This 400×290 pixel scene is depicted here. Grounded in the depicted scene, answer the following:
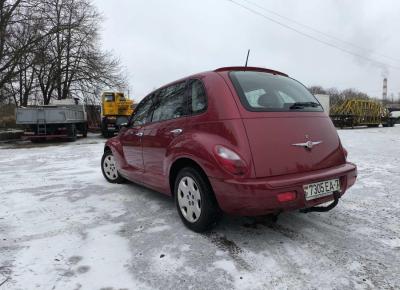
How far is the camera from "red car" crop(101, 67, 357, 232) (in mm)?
3170

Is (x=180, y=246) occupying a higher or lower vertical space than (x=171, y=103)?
lower

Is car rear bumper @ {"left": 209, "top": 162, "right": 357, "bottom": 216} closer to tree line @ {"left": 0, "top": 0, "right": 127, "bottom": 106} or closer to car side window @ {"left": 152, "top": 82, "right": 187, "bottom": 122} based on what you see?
car side window @ {"left": 152, "top": 82, "right": 187, "bottom": 122}

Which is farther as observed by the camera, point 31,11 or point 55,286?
point 31,11

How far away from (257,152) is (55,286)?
1955 millimetres

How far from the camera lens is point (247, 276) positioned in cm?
285

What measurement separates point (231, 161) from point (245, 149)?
16cm

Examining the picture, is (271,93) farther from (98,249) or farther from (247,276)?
(98,249)

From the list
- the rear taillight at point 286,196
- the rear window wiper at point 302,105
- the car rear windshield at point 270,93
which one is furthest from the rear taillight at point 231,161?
the rear window wiper at point 302,105

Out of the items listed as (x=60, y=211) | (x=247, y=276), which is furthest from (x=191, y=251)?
(x=60, y=211)

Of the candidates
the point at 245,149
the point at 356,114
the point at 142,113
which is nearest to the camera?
the point at 245,149

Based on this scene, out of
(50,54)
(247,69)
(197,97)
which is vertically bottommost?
(197,97)

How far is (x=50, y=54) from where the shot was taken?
81.0 ft

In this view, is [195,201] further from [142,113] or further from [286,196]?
[142,113]

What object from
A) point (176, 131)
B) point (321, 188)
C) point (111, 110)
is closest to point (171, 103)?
point (176, 131)
